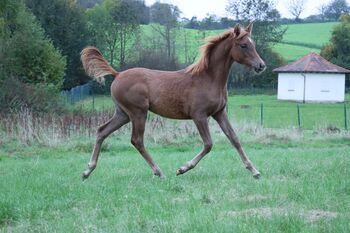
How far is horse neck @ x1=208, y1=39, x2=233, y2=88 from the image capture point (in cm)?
937

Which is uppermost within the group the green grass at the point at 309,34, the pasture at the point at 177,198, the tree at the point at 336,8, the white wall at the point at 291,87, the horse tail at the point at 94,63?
the tree at the point at 336,8

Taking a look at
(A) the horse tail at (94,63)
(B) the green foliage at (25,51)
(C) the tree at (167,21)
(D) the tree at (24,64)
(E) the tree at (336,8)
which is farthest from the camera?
(E) the tree at (336,8)

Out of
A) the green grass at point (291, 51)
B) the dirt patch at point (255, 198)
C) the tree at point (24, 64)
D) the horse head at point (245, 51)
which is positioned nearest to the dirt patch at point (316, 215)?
the dirt patch at point (255, 198)

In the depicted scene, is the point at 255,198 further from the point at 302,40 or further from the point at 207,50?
the point at 302,40

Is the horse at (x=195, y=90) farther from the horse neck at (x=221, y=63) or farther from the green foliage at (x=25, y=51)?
the green foliage at (x=25, y=51)

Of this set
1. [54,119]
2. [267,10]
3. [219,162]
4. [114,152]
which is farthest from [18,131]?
[267,10]

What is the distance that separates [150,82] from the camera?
9.61 m

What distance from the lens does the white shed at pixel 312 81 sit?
58531 millimetres

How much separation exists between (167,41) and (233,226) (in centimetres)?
6273

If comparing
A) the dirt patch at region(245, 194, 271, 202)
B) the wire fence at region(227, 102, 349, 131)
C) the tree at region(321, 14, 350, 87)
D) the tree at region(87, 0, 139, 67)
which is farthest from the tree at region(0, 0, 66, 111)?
the tree at region(321, 14, 350, 87)

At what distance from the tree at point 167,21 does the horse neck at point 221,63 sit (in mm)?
54509

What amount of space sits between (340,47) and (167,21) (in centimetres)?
2215

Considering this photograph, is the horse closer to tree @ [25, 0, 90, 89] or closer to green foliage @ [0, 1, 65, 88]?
green foliage @ [0, 1, 65, 88]

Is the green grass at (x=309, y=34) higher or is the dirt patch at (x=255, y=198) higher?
the green grass at (x=309, y=34)
